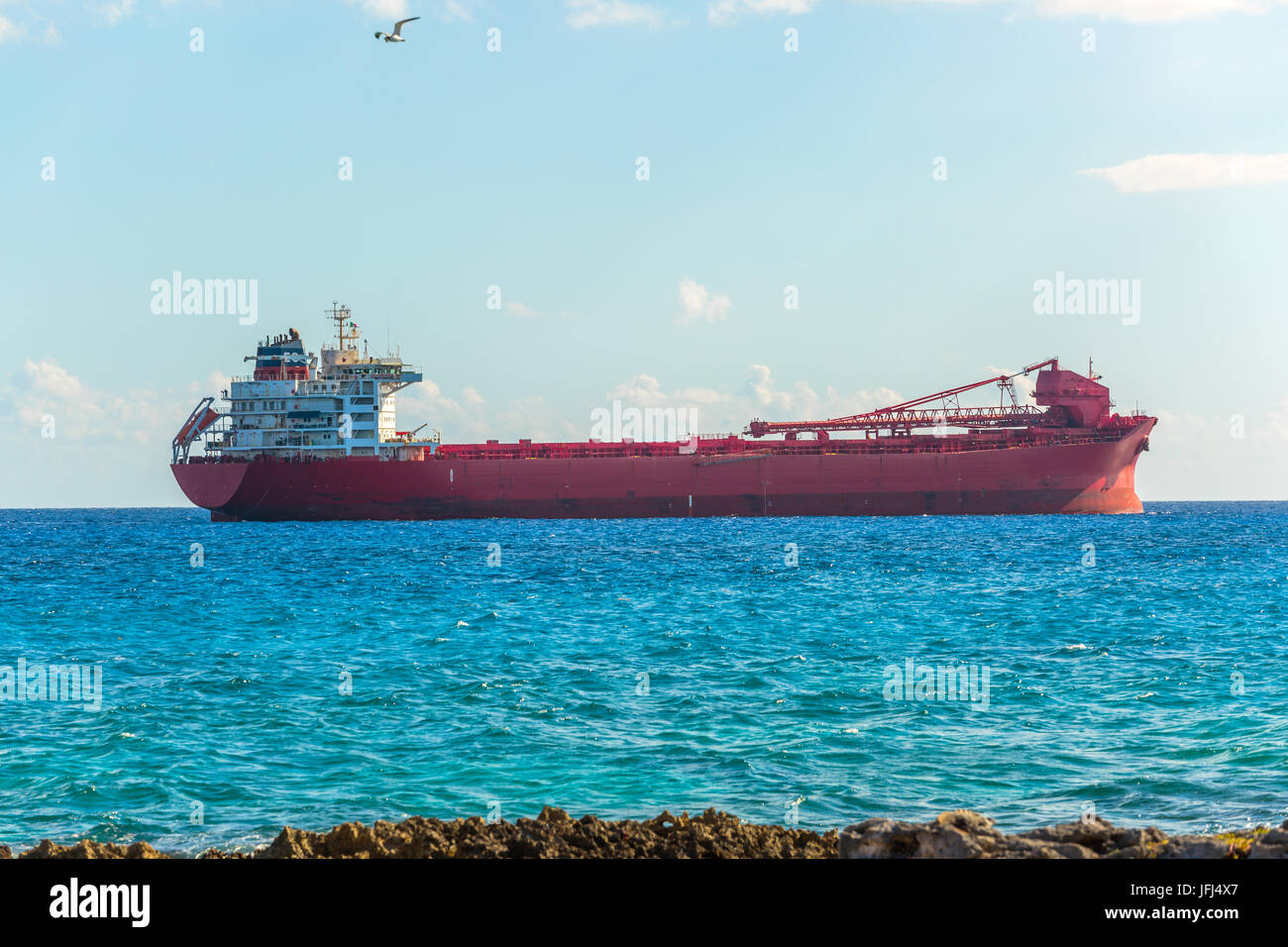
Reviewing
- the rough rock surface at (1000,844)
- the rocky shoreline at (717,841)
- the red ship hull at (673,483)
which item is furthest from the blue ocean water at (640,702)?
the red ship hull at (673,483)

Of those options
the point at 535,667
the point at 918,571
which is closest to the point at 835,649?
the point at 535,667

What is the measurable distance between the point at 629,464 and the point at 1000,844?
52477mm

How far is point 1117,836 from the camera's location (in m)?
5.77

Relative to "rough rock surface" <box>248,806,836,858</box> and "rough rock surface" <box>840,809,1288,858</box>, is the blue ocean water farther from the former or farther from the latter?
"rough rock surface" <box>840,809,1288,858</box>

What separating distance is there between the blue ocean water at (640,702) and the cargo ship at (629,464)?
28.2 m

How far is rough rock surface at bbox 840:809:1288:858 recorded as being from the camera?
5.24 meters

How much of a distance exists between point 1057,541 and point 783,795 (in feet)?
125

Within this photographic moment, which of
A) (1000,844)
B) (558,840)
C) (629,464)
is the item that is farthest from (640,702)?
(629,464)

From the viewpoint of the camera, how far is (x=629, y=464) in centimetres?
5775

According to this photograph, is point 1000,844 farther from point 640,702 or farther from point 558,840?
point 640,702

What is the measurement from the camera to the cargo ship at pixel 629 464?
57875mm

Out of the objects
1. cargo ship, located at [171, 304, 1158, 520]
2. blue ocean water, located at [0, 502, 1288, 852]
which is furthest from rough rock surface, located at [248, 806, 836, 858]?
cargo ship, located at [171, 304, 1158, 520]
